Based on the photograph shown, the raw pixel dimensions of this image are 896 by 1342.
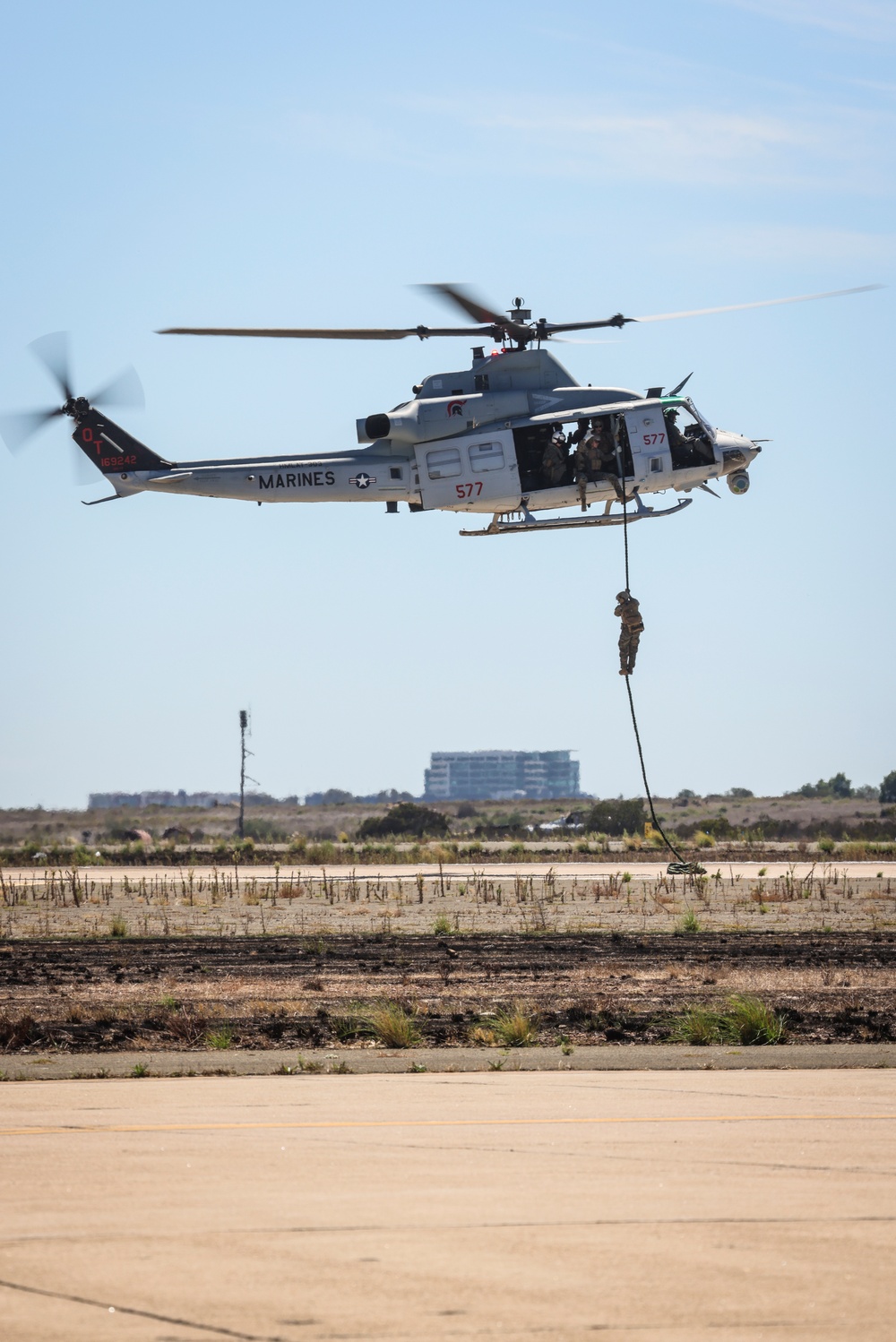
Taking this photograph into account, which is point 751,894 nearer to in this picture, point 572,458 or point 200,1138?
point 572,458

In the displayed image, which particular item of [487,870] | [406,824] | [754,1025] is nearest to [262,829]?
[406,824]

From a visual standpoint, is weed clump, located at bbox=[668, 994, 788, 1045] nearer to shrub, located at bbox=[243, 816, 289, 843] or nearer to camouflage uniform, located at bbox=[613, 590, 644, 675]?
camouflage uniform, located at bbox=[613, 590, 644, 675]

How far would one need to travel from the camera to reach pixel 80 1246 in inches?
267

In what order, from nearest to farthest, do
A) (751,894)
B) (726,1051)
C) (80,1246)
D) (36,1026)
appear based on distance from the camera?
(80,1246) < (726,1051) < (36,1026) < (751,894)

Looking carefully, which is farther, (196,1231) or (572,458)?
(572,458)

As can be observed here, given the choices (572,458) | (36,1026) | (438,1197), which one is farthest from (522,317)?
(438,1197)

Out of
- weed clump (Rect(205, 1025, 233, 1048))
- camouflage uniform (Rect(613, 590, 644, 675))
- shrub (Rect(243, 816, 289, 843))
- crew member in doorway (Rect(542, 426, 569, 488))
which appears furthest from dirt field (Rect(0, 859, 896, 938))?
shrub (Rect(243, 816, 289, 843))

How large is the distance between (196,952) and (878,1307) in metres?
20.4

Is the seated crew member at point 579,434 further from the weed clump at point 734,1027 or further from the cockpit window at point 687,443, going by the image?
the weed clump at point 734,1027

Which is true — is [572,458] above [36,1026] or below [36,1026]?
above

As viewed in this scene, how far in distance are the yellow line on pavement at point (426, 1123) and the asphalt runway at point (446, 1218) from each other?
48 mm

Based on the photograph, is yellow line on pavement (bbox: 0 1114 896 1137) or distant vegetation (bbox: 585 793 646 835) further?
distant vegetation (bbox: 585 793 646 835)

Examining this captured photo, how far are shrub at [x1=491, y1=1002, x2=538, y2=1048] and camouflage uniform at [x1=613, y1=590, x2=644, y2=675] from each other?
49.0ft

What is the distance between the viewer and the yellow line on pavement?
10023mm
